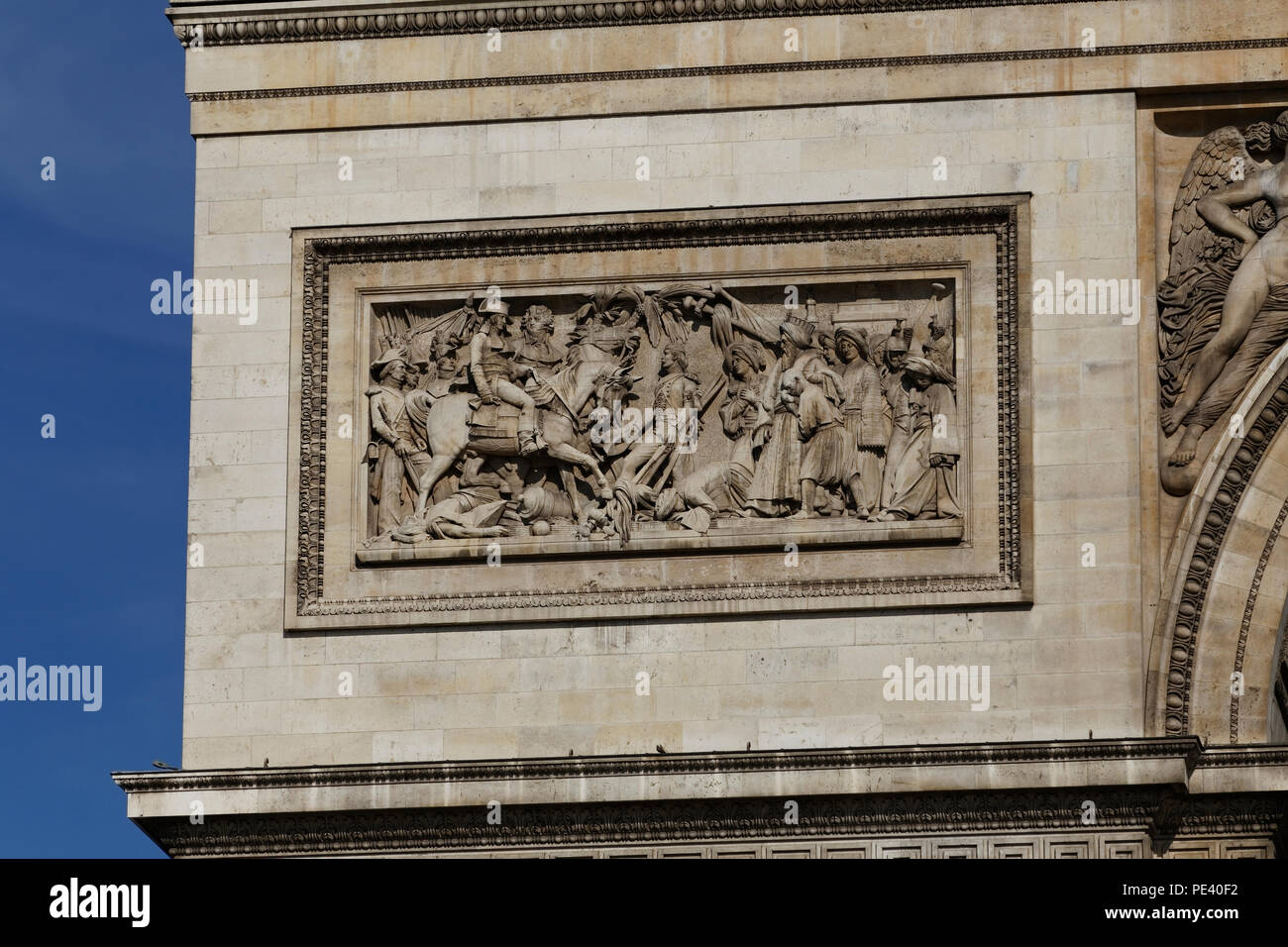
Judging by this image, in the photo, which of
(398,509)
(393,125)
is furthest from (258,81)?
(398,509)

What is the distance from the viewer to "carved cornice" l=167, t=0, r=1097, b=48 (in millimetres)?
27078

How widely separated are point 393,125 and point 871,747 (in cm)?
625

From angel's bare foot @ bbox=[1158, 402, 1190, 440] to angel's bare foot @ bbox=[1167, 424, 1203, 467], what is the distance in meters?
0.10

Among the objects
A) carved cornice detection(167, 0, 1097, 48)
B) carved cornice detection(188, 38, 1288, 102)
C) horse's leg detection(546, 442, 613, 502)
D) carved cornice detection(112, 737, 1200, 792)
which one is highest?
carved cornice detection(167, 0, 1097, 48)

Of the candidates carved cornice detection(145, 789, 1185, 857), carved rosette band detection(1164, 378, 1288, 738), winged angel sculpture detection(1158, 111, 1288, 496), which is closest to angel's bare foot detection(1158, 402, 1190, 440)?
winged angel sculpture detection(1158, 111, 1288, 496)

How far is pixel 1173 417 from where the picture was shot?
26.2 m

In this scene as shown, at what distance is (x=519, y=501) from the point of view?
26.6 meters

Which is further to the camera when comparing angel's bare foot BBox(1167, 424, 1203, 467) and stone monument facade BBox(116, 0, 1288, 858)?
angel's bare foot BBox(1167, 424, 1203, 467)

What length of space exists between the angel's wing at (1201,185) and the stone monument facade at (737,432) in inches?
1.4

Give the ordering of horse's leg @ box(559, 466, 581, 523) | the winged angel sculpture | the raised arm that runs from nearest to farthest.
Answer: the winged angel sculpture, the raised arm, horse's leg @ box(559, 466, 581, 523)

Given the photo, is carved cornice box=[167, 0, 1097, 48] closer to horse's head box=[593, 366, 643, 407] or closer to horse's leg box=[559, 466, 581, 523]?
horse's head box=[593, 366, 643, 407]

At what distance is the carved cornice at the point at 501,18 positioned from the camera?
88.8 feet
